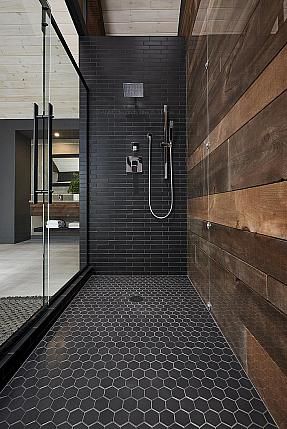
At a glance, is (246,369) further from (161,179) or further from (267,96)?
(161,179)

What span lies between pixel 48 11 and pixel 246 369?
2.64 m

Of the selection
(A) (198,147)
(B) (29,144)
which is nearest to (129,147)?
(A) (198,147)

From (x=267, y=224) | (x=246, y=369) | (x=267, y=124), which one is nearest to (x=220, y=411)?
(x=246, y=369)

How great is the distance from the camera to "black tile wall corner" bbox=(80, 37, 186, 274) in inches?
126

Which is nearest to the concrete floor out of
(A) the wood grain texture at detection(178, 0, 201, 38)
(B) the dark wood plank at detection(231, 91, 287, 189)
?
(B) the dark wood plank at detection(231, 91, 287, 189)

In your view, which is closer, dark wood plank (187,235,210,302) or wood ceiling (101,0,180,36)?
dark wood plank (187,235,210,302)

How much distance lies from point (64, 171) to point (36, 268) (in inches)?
42.3

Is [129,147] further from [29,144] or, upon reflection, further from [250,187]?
[250,187]

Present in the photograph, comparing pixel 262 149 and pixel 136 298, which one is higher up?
pixel 262 149

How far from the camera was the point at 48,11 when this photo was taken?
7.29 ft

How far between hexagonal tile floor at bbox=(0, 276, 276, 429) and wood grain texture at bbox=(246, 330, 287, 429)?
5cm

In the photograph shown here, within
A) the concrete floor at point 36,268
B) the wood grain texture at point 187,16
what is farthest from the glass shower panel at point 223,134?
the concrete floor at point 36,268

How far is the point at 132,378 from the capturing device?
1.28 meters

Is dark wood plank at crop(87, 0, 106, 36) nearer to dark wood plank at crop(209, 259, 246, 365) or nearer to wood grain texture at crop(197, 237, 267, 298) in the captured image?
wood grain texture at crop(197, 237, 267, 298)
